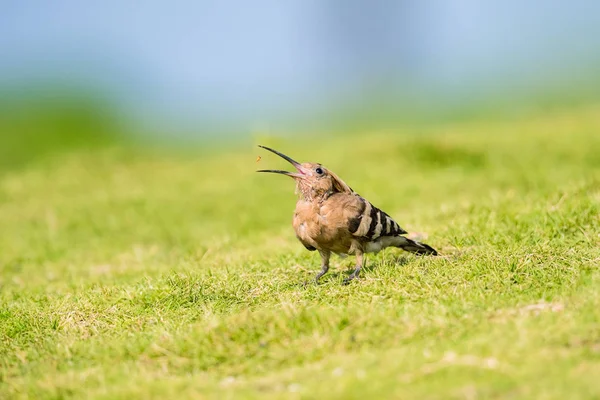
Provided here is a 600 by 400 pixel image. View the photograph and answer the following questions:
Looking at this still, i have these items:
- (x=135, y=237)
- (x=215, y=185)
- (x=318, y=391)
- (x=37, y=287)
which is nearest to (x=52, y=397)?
(x=318, y=391)

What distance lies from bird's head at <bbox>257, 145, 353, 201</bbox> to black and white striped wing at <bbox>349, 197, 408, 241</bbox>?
304 millimetres

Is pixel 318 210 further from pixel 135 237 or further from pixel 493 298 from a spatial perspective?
pixel 135 237

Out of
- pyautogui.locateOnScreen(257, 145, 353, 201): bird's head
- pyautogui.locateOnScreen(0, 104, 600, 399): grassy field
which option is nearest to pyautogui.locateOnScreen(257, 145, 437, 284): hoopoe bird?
pyautogui.locateOnScreen(257, 145, 353, 201): bird's head

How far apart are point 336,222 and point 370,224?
281mm

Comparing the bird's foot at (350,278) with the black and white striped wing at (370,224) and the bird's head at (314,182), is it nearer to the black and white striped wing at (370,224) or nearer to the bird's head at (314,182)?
the black and white striped wing at (370,224)

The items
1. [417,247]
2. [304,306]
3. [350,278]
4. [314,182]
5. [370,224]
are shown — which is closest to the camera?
[304,306]

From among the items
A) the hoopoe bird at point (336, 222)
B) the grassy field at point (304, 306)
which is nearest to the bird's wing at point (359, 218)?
the hoopoe bird at point (336, 222)

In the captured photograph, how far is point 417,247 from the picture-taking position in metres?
7.31

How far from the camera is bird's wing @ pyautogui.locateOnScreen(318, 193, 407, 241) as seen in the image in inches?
269

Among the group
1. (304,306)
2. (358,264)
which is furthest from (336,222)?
(304,306)

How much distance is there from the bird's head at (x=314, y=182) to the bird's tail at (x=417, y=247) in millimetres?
670

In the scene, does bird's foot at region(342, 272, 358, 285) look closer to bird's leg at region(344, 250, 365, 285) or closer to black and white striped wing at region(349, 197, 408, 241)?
bird's leg at region(344, 250, 365, 285)

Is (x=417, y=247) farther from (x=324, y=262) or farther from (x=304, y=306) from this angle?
(x=304, y=306)

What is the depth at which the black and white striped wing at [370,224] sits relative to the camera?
6.84 meters
